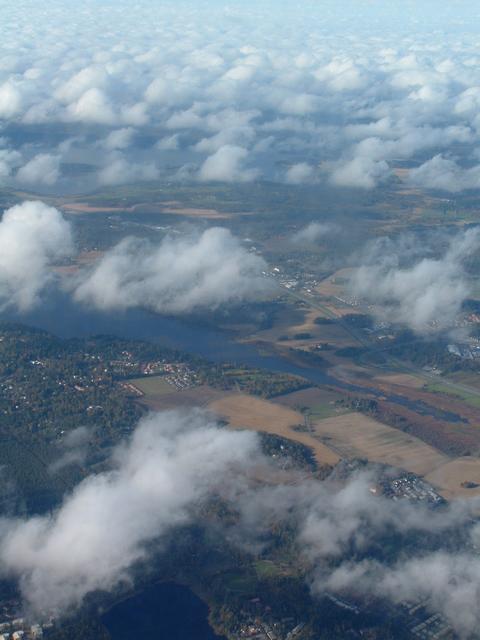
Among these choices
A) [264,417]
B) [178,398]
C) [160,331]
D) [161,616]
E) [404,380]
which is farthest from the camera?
[160,331]

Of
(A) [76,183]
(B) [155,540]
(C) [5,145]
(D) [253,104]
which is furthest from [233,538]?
(D) [253,104]

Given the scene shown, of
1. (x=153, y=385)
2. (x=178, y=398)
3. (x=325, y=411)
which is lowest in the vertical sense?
(x=325, y=411)

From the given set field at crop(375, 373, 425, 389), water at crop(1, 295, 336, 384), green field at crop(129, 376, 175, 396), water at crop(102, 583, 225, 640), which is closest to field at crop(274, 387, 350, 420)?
water at crop(1, 295, 336, 384)

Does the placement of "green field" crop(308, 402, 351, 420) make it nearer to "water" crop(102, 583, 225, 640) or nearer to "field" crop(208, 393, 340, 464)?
"field" crop(208, 393, 340, 464)

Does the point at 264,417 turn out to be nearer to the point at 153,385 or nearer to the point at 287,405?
the point at 287,405

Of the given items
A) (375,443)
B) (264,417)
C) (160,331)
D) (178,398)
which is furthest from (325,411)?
(160,331)

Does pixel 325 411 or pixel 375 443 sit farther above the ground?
pixel 375 443
